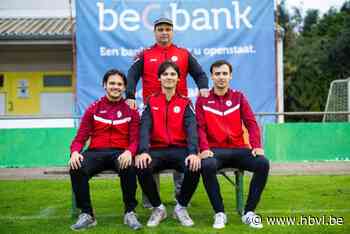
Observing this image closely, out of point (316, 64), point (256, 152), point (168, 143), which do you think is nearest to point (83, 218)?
point (168, 143)

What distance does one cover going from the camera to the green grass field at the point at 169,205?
455 cm

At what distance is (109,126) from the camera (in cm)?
483

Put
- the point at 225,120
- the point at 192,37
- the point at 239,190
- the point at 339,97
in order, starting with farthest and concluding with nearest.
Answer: the point at 339,97, the point at 192,37, the point at 239,190, the point at 225,120

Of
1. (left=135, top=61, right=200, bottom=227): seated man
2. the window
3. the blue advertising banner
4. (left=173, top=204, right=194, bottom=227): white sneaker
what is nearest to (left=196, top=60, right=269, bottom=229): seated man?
(left=135, top=61, right=200, bottom=227): seated man

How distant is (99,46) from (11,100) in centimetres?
348

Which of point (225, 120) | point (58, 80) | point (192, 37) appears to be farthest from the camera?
point (58, 80)

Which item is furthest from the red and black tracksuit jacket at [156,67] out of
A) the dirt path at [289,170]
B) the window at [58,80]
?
the window at [58,80]

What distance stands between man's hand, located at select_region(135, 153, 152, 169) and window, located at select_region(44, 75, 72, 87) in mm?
8230

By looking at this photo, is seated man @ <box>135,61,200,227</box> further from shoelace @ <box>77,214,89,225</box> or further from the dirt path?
the dirt path

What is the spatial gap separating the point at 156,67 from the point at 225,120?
40.3 inches

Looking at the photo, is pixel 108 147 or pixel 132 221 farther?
pixel 108 147

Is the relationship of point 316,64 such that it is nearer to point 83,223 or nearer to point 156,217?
point 156,217

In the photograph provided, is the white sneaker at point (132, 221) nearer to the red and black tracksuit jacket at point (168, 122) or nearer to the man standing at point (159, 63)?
the red and black tracksuit jacket at point (168, 122)

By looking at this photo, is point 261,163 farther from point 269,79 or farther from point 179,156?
point 269,79
